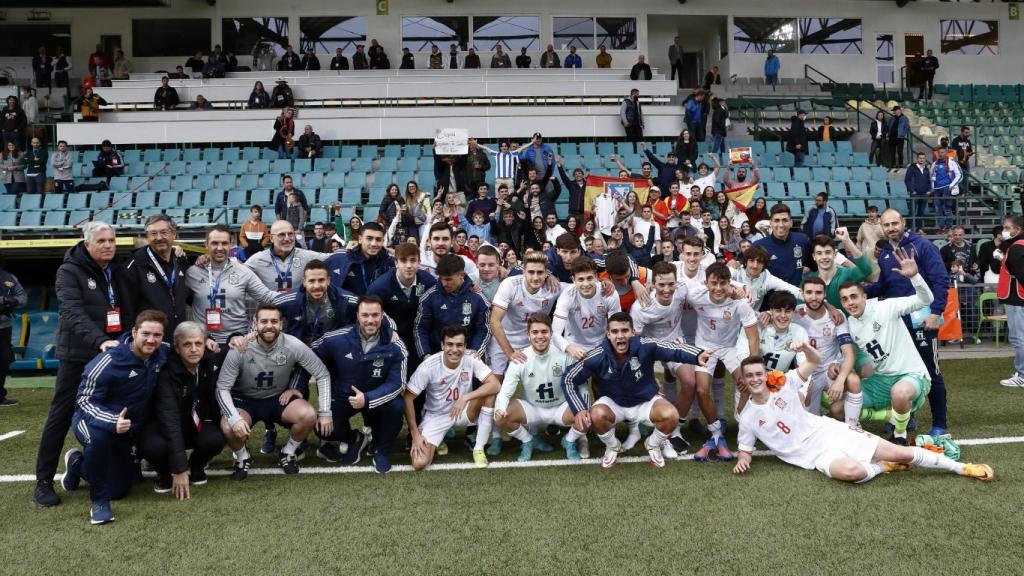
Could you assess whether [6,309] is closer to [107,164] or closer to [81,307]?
[81,307]

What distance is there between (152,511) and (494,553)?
2.40 meters

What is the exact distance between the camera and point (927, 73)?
2494 cm

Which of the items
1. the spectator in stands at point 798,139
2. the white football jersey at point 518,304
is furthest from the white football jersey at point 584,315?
the spectator in stands at point 798,139

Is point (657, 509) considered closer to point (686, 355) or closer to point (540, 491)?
point (540, 491)

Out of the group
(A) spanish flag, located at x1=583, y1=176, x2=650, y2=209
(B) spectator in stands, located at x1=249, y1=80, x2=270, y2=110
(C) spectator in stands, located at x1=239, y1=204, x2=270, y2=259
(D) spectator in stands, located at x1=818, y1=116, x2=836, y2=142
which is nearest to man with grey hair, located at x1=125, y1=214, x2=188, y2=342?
(C) spectator in stands, located at x1=239, y1=204, x2=270, y2=259

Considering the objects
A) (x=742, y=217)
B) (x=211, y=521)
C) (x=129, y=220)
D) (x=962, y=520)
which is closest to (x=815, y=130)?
(x=742, y=217)

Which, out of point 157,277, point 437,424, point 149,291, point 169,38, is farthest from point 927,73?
point 149,291

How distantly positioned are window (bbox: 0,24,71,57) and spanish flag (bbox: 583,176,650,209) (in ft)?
70.1

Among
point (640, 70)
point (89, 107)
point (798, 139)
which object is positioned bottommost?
point (798, 139)

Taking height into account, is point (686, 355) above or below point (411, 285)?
below

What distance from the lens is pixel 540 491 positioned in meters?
5.12

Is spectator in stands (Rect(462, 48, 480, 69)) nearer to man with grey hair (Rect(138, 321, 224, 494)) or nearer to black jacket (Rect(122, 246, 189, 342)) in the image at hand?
black jacket (Rect(122, 246, 189, 342))

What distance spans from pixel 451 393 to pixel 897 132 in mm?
16721

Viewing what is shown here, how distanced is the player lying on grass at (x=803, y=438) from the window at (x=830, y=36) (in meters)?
24.5
